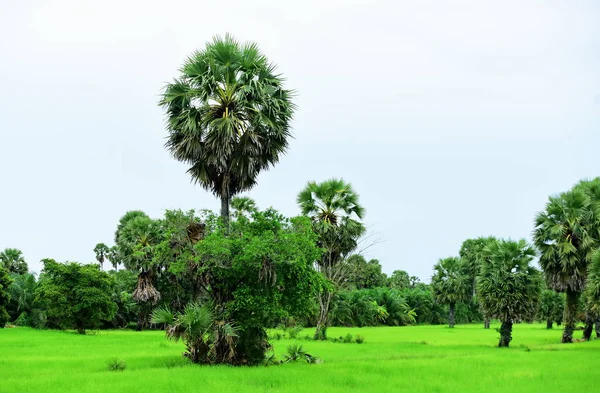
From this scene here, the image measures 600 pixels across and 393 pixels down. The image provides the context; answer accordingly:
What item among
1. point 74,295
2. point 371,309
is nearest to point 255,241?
point 74,295

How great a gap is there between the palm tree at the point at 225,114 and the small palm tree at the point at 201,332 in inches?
197

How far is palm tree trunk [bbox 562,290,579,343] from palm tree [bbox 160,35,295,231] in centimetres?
2221

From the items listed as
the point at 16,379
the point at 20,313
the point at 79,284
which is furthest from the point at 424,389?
the point at 20,313

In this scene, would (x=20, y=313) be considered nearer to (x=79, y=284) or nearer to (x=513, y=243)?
(x=79, y=284)

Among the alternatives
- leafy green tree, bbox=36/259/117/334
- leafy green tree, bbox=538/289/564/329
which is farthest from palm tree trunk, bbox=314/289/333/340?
leafy green tree, bbox=538/289/564/329

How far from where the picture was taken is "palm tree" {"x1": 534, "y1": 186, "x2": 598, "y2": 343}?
33.6 metres

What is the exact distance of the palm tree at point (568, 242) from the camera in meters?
33.6

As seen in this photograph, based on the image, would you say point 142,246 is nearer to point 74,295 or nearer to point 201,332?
point 74,295

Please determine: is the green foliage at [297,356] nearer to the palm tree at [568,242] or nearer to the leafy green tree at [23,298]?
the palm tree at [568,242]

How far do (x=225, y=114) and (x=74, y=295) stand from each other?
27297 mm

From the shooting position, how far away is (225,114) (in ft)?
75.8

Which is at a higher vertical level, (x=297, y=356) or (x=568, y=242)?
(x=568, y=242)

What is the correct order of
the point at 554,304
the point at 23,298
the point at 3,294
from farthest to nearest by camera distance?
the point at 554,304
the point at 23,298
the point at 3,294

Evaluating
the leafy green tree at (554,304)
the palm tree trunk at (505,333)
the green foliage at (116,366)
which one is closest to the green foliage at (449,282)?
the leafy green tree at (554,304)
